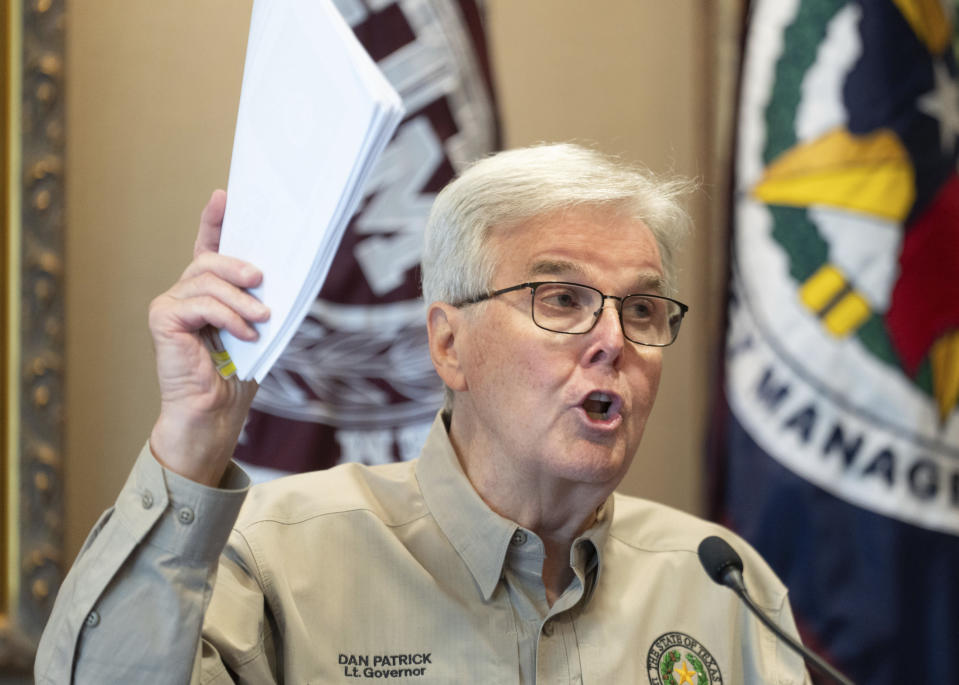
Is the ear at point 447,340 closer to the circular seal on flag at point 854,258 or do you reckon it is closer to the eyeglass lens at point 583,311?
the eyeglass lens at point 583,311

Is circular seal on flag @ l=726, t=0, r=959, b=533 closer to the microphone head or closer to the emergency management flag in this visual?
the emergency management flag

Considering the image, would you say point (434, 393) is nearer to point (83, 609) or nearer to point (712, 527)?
point (712, 527)

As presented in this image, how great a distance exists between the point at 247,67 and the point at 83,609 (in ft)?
1.99

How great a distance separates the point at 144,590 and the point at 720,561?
665mm

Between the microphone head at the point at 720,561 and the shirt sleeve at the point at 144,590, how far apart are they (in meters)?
0.57

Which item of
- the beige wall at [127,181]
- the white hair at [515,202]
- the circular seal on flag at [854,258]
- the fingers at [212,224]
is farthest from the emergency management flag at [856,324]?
the fingers at [212,224]

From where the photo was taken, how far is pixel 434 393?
214 cm

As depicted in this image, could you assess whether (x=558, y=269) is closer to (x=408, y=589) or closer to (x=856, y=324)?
(x=408, y=589)

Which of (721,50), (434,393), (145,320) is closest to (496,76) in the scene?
(721,50)

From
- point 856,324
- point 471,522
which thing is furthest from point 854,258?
point 471,522

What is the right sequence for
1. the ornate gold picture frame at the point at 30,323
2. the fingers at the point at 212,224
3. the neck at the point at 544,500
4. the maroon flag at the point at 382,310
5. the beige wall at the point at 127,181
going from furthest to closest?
the maroon flag at the point at 382,310 < the beige wall at the point at 127,181 < the ornate gold picture frame at the point at 30,323 < the neck at the point at 544,500 < the fingers at the point at 212,224

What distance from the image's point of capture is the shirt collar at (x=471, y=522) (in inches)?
53.9

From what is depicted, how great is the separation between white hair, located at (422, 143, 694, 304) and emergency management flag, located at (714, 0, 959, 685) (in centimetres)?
90

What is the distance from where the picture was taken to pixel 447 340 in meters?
1.50
